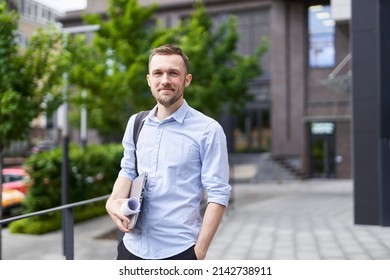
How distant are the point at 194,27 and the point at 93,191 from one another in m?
6.81

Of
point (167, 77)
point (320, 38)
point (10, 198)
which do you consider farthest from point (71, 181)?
point (320, 38)

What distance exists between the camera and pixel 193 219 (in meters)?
2.17

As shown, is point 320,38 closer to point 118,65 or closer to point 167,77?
point 118,65

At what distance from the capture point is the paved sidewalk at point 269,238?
19.9 ft

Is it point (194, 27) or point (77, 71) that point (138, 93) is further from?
point (194, 27)

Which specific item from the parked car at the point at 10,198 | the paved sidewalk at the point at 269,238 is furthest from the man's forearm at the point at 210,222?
the parked car at the point at 10,198

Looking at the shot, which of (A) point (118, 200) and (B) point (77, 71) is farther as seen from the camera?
(B) point (77, 71)

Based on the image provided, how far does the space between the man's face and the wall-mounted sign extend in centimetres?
2257

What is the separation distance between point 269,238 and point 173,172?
566cm

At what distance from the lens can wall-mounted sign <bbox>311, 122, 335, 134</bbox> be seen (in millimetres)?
23469

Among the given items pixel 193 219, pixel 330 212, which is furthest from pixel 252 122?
pixel 193 219

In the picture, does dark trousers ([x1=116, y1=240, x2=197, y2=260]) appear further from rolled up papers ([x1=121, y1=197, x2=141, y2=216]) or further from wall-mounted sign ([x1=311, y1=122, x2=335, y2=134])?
wall-mounted sign ([x1=311, y1=122, x2=335, y2=134])

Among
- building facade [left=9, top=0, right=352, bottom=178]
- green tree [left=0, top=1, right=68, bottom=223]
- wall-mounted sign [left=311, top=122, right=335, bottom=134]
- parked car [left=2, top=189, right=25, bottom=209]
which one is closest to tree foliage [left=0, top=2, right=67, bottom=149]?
green tree [left=0, top=1, right=68, bottom=223]
